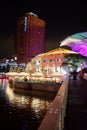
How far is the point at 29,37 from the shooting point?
6280 inches

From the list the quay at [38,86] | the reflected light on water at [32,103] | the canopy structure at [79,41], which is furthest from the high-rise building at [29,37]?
the reflected light on water at [32,103]

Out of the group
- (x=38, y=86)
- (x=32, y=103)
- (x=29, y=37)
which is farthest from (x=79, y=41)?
(x=29, y=37)

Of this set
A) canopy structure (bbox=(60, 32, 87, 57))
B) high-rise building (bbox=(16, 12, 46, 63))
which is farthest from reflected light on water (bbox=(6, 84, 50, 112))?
high-rise building (bbox=(16, 12, 46, 63))

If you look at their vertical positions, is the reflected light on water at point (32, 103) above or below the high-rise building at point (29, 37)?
below

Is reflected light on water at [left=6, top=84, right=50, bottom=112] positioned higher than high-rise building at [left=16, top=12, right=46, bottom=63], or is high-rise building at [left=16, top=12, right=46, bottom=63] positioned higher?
high-rise building at [left=16, top=12, right=46, bottom=63]

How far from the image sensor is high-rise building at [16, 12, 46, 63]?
516 ft

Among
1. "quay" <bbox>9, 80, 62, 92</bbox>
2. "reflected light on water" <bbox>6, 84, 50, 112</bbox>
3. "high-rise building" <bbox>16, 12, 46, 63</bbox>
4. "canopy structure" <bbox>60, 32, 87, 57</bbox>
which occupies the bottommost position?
"reflected light on water" <bbox>6, 84, 50, 112</bbox>

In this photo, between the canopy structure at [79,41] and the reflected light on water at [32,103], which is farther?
the canopy structure at [79,41]

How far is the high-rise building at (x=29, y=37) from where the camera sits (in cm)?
15725

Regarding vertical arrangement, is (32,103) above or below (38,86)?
below

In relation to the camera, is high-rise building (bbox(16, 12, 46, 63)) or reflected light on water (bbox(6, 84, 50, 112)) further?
high-rise building (bbox(16, 12, 46, 63))

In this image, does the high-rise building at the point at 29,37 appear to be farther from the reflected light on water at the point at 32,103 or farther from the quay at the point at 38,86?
the reflected light on water at the point at 32,103

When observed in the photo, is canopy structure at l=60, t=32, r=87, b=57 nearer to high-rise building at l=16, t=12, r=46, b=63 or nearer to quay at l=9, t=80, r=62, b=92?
quay at l=9, t=80, r=62, b=92

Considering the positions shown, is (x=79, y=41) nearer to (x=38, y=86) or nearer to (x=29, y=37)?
(x=38, y=86)
